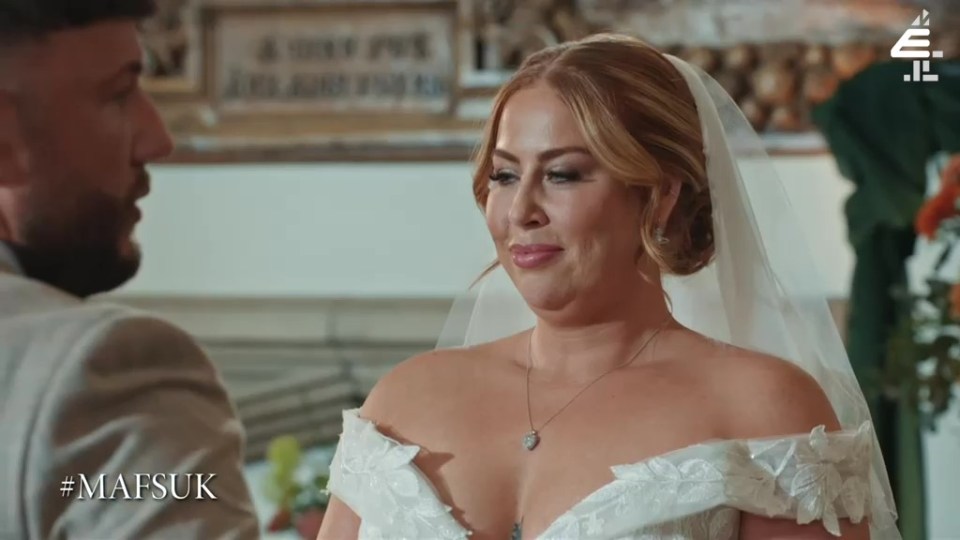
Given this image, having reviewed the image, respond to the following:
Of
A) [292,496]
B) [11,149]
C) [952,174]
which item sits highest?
[11,149]

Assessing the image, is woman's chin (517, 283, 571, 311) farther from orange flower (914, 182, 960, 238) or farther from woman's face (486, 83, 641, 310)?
orange flower (914, 182, 960, 238)

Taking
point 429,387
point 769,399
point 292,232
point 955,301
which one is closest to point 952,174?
point 955,301

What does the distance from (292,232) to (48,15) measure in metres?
0.66

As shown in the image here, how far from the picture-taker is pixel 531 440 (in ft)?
3.93

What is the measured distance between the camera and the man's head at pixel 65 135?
144 centimetres

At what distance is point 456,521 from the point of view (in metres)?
1.17

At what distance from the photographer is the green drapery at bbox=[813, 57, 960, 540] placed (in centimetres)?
181

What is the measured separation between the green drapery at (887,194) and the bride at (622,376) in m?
0.60

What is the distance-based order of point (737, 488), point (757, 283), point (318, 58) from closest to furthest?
1. point (737, 488)
2. point (757, 283)
3. point (318, 58)

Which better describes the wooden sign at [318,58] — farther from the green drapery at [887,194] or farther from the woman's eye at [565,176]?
the woman's eye at [565,176]

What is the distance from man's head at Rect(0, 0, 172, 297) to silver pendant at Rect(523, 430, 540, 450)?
561mm

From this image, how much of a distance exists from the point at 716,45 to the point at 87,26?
0.93 m

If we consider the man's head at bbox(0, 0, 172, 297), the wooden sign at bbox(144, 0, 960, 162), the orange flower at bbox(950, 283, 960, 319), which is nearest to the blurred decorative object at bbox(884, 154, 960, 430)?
the orange flower at bbox(950, 283, 960, 319)

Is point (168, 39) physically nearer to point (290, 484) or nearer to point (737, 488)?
point (290, 484)
